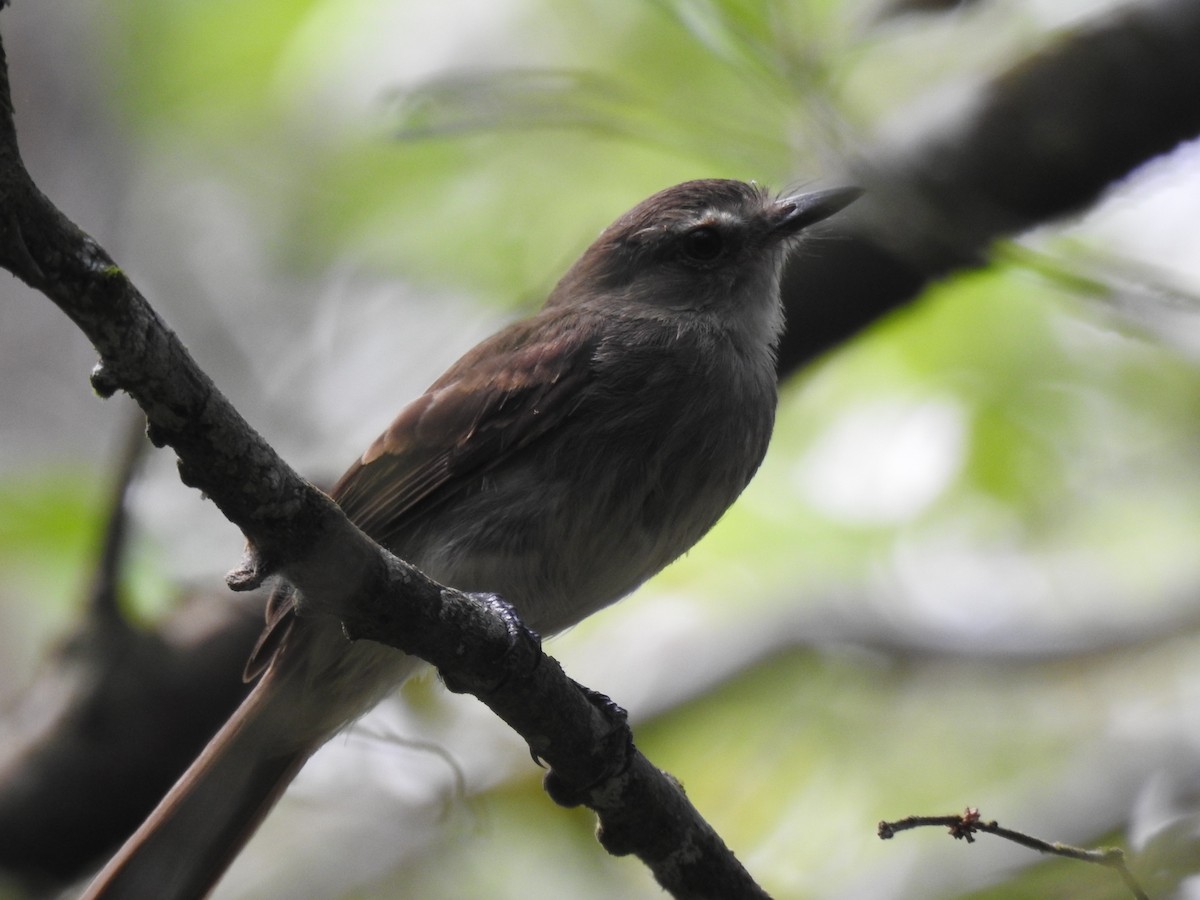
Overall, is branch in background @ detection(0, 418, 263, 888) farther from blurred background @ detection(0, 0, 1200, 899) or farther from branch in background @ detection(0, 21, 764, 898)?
branch in background @ detection(0, 21, 764, 898)

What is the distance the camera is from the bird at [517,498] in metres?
3.76

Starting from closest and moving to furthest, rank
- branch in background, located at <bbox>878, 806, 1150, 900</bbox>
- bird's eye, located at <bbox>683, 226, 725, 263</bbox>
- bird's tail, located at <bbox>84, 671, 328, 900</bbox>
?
branch in background, located at <bbox>878, 806, 1150, 900</bbox>
bird's tail, located at <bbox>84, 671, 328, 900</bbox>
bird's eye, located at <bbox>683, 226, 725, 263</bbox>

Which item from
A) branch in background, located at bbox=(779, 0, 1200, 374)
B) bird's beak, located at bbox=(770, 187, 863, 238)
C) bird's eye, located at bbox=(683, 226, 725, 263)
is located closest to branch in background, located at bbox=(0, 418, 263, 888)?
bird's eye, located at bbox=(683, 226, 725, 263)

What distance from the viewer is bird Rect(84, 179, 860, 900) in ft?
12.3

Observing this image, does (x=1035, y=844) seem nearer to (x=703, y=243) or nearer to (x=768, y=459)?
(x=703, y=243)

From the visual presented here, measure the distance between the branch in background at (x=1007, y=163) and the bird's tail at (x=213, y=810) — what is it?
249 centimetres

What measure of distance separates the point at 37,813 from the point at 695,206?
3.09 meters

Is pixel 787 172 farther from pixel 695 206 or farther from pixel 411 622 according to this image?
pixel 411 622

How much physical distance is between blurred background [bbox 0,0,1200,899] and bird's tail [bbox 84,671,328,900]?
702 millimetres

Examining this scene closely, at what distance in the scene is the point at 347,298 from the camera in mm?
7164

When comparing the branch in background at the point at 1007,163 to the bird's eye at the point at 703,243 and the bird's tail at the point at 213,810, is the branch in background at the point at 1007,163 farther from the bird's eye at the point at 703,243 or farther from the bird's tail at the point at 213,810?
the bird's tail at the point at 213,810

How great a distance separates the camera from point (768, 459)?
700cm

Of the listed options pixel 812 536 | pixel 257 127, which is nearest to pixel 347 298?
pixel 257 127

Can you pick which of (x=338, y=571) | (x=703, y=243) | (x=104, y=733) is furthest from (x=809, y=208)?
(x=104, y=733)
